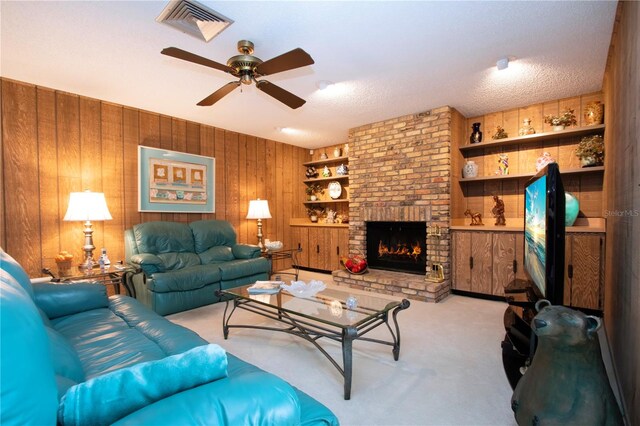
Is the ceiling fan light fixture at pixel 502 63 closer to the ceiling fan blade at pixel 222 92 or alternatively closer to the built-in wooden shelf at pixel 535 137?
the built-in wooden shelf at pixel 535 137

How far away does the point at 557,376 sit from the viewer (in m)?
1.27

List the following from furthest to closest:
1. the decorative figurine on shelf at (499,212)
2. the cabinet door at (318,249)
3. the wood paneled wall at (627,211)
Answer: the cabinet door at (318,249)
the decorative figurine on shelf at (499,212)
the wood paneled wall at (627,211)

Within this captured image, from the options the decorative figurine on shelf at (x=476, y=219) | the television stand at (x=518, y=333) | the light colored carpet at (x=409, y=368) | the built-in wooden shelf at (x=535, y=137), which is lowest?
the light colored carpet at (x=409, y=368)

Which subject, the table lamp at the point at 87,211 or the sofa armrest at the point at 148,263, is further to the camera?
the sofa armrest at the point at 148,263

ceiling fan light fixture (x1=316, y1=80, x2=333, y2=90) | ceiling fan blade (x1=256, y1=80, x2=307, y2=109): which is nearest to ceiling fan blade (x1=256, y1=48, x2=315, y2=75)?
ceiling fan blade (x1=256, y1=80, x2=307, y2=109)

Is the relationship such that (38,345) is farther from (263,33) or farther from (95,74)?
(95,74)

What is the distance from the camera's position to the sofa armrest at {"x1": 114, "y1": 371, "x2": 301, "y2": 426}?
0.67 metres

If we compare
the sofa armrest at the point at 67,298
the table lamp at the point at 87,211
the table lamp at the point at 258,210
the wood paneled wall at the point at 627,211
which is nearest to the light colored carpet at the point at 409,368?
the wood paneled wall at the point at 627,211

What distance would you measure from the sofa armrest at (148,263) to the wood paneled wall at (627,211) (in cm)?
360

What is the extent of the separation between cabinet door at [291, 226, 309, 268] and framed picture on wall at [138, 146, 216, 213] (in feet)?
5.52

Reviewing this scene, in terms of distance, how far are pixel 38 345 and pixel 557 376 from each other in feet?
5.72

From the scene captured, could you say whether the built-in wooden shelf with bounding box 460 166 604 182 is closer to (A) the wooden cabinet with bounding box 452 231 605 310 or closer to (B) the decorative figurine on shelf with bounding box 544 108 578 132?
(B) the decorative figurine on shelf with bounding box 544 108 578 132

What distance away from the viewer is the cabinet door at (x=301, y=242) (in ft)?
18.4

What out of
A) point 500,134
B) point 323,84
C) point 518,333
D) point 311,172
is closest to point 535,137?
point 500,134
